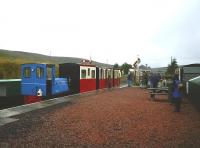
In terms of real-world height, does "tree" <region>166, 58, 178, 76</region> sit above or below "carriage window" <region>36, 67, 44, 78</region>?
above

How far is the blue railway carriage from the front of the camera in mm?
19109

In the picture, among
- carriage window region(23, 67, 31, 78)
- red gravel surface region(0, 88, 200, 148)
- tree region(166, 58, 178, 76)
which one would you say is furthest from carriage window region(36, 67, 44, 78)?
tree region(166, 58, 178, 76)

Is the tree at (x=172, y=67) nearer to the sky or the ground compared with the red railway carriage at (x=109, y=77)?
nearer to the sky

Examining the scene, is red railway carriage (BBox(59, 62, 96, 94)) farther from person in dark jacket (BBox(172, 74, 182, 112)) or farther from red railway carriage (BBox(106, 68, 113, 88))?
person in dark jacket (BBox(172, 74, 182, 112))

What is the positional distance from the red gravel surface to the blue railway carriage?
17.6 ft

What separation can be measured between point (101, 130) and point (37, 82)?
10.2 m

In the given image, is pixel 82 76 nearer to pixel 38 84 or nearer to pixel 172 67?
pixel 38 84

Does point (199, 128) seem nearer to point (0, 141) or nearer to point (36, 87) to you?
point (0, 141)

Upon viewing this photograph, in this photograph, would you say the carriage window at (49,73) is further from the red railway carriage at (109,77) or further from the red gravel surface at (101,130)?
the red railway carriage at (109,77)

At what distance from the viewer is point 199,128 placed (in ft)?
34.7

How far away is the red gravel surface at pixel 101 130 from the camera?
8.29 metres

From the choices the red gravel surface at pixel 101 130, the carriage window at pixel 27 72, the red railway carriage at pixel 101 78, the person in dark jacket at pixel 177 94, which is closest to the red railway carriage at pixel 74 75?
the red railway carriage at pixel 101 78

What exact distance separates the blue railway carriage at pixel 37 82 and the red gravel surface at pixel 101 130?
5374mm

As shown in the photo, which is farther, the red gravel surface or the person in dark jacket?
the person in dark jacket
